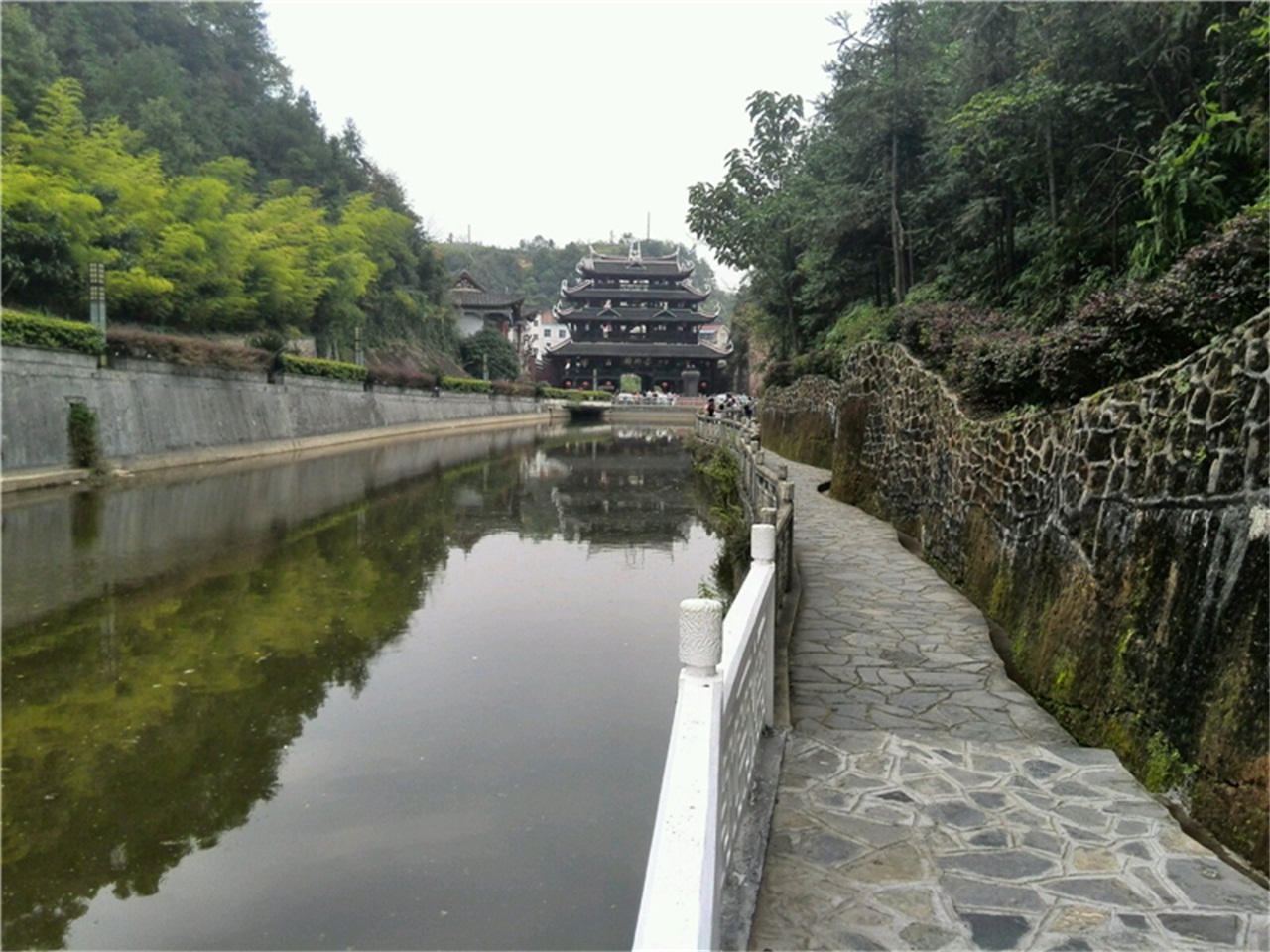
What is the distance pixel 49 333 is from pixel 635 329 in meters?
48.0

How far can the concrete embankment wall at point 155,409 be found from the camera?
14953mm

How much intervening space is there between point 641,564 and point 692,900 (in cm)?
1000

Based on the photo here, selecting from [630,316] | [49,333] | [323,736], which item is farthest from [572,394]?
[323,736]

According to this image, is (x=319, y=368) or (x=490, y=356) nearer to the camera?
(x=319, y=368)

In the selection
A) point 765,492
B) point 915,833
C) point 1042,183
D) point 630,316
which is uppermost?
point 630,316

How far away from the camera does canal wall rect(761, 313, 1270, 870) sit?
3.32m

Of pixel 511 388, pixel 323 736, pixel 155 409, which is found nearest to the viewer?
pixel 323 736

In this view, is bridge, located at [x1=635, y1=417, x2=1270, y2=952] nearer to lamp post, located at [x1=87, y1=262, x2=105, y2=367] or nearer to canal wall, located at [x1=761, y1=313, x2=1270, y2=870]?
canal wall, located at [x1=761, y1=313, x2=1270, y2=870]

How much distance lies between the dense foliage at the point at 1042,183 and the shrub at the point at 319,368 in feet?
50.5

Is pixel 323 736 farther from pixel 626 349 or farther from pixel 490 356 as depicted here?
pixel 626 349

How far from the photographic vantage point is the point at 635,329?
62031 millimetres

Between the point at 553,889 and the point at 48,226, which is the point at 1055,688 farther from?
the point at 48,226

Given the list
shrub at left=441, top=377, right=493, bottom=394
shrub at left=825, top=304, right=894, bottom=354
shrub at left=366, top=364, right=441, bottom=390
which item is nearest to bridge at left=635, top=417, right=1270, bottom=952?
shrub at left=825, top=304, right=894, bottom=354

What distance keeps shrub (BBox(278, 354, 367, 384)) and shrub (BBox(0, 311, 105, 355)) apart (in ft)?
25.7
